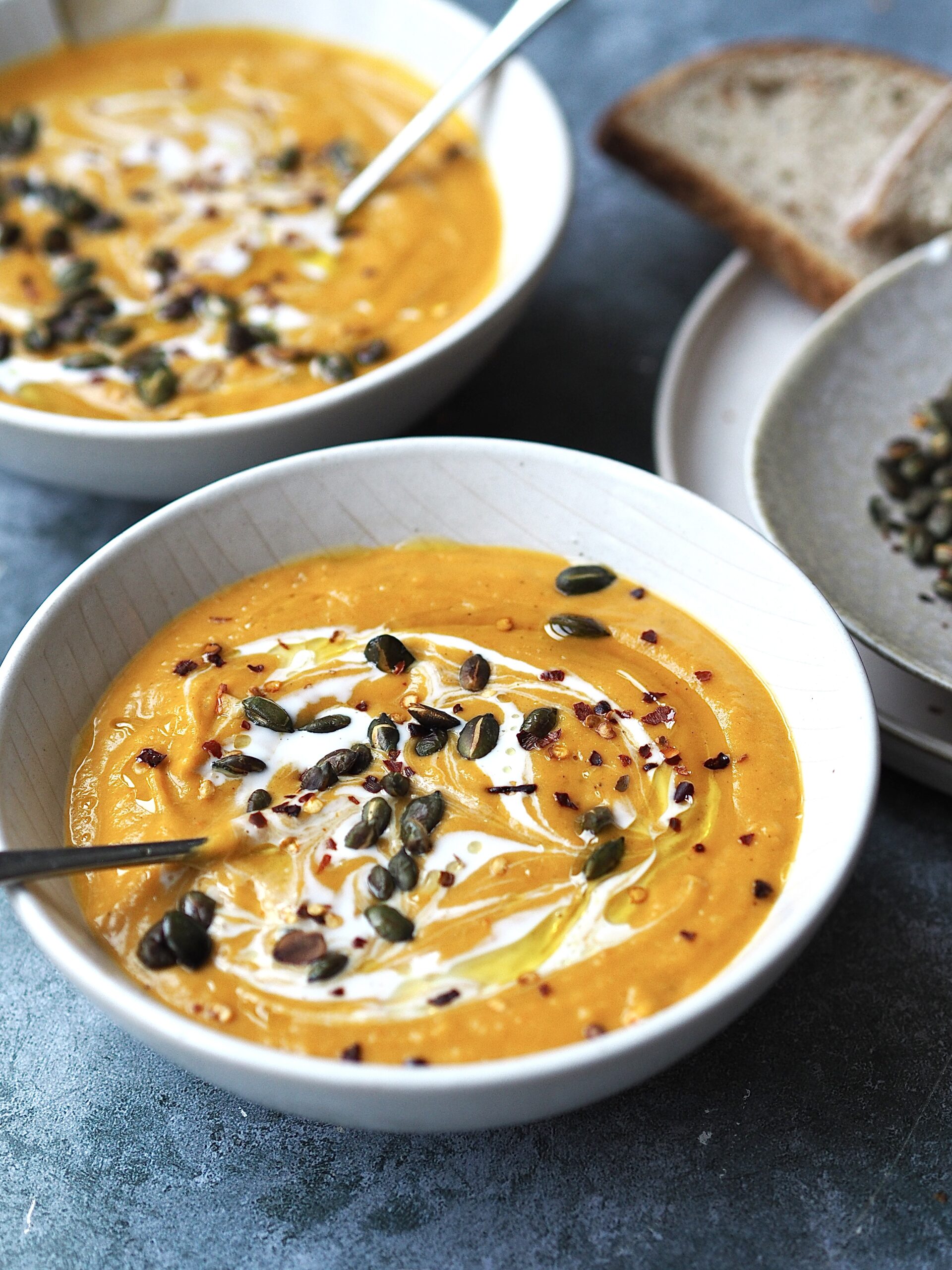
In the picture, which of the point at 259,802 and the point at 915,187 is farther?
the point at 915,187

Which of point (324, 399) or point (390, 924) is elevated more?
point (324, 399)

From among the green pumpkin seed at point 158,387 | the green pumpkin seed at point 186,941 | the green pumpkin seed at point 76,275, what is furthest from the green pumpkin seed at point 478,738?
the green pumpkin seed at point 76,275

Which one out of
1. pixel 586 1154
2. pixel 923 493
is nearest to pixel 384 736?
pixel 586 1154

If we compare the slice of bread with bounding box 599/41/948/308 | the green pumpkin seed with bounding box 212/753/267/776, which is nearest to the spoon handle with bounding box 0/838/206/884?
the green pumpkin seed with bounding box 212/753/267/776

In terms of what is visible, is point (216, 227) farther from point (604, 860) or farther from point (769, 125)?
point (604, 860)

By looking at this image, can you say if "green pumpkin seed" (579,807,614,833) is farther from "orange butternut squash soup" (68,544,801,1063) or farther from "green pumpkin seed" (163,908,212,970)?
"green pumpkin seed" (163,908,212,970)

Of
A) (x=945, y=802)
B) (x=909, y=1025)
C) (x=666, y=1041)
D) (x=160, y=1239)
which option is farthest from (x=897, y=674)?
(x=160, y=1239)

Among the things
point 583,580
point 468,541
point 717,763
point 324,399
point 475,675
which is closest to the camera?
point 717,763
